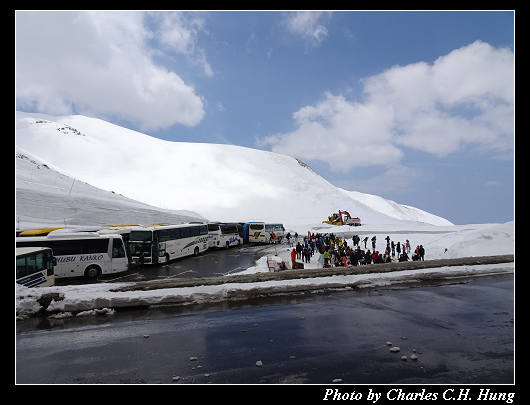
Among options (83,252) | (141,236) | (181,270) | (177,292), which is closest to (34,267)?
(83,252)

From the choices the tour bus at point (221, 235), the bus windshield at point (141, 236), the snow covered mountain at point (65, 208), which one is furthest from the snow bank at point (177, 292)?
the snow covered mountain at point (65, 208)

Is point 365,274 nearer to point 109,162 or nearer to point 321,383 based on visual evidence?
point 321,383

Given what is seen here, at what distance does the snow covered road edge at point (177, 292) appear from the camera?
912 cm

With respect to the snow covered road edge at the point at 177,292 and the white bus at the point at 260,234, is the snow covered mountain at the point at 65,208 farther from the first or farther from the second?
the snow covered road edge at the point at 177,292

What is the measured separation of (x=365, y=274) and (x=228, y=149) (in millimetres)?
113812

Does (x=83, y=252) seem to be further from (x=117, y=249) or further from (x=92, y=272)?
(x=117, y=249)

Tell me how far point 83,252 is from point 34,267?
451 cm

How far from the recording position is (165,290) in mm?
10422

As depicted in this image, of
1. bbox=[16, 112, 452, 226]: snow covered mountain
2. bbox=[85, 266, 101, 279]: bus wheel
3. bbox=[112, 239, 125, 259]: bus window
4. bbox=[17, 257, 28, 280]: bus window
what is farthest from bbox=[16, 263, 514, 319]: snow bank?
bbox=[16, 112, 452, 226]: snow covered mountain

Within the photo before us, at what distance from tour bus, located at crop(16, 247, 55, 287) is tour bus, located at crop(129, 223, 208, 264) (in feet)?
20.4

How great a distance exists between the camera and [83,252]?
54.3 feet

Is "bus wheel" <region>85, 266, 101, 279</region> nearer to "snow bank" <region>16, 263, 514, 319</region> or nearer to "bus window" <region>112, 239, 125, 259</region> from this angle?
"bus window" <region>112, 239, 125, 259</region>
